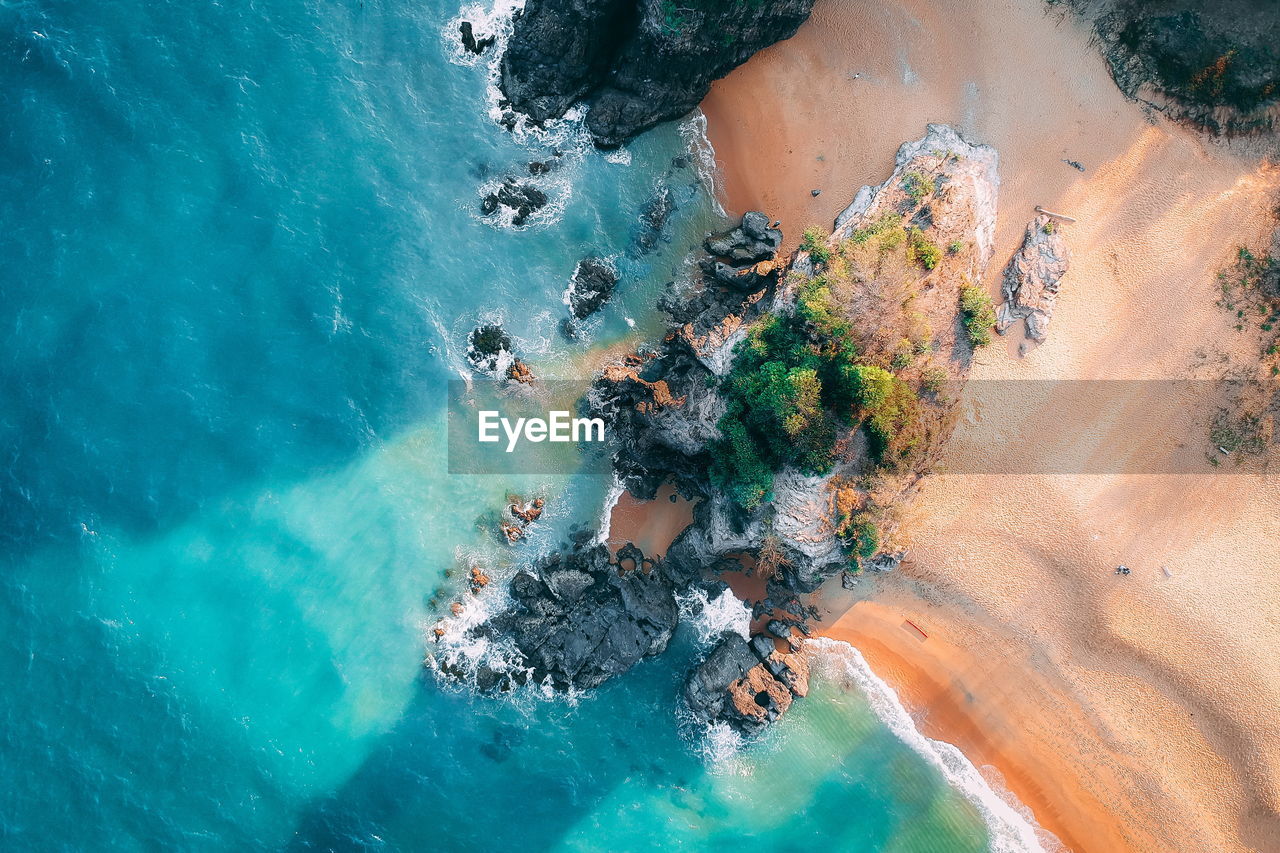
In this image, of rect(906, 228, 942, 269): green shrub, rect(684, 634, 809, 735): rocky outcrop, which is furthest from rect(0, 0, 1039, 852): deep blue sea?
rect(906, 228, 942, 269): green shrub

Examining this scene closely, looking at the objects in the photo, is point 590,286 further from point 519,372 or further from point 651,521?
point 651,521

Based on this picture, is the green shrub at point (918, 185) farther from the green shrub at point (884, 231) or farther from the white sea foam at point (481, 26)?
the white sea foam at point (481, 26)

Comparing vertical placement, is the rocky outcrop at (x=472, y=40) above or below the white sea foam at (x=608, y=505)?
above

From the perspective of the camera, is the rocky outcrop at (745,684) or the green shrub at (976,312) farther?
the rocky outcrop at (745,684)

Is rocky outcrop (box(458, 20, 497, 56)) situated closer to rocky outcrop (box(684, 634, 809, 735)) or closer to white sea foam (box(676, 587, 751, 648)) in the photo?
white sea foam (box(676, 587, 751, 648))

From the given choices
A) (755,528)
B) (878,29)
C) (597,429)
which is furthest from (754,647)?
(878,29)

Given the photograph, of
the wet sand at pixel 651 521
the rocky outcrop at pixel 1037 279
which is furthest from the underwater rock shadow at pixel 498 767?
the rocky outcrop at pixel 1037 279
